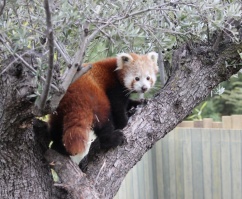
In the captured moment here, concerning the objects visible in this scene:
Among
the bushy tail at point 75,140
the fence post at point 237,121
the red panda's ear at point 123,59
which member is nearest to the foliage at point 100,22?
the bushy tail at point 75,140

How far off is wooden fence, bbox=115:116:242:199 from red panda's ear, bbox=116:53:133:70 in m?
Answer: 1.53

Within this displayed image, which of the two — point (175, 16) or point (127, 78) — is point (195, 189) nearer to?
point (127, 78)

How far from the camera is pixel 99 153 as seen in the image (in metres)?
2.22

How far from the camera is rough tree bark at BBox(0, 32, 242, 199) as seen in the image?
5.73ft

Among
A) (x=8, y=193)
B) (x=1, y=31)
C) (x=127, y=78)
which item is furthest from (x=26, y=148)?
(x=127, y=78)

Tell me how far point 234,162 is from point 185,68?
1823 millimetres

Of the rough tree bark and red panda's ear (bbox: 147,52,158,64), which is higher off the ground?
red panda's ear (bbox: 147,52,158,64)

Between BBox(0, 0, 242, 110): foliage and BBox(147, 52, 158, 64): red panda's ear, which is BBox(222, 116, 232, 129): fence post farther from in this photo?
BBox(0, 0, 242, 110): foliage

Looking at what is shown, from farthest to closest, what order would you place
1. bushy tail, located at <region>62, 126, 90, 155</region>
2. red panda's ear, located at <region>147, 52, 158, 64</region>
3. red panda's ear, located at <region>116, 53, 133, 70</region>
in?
red panda's ear, located at <region>147, 52, 158, 64</region> → red panda's ear, located at <region>116, 53, 133, 70</region> → bushy tail, located at <region>62, 126, 90, 155</region>

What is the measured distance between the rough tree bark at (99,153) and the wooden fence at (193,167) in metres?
1.58

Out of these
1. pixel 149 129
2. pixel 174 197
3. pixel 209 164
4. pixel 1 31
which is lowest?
pixel 174 197

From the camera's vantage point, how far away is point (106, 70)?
2.84m

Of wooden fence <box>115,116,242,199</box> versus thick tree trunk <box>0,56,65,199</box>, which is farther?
wooden fence <box>115,116,242,199</box>

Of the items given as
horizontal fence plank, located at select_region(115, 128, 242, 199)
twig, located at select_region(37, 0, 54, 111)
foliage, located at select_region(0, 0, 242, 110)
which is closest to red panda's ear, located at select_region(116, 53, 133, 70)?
foliage, located at select_region(0, 0, 242, 110)
